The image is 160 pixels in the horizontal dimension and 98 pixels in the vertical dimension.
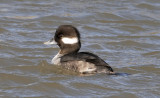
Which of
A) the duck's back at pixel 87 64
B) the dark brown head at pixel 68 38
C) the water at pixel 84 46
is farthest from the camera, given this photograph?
the dark brown head at pixel 68 38

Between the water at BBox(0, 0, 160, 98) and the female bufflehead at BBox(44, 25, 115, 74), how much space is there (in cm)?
13

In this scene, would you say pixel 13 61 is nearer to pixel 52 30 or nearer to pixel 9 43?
pixel 9 43

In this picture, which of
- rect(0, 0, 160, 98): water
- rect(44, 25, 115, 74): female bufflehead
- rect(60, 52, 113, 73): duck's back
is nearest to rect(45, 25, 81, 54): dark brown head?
rect(44, 25, 115, 74): female bufflehead

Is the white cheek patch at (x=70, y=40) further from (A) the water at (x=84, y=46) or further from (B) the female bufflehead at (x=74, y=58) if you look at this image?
(A) the water at (x=84, y=46)

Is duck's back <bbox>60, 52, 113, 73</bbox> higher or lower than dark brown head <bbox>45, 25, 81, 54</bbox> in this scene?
lower

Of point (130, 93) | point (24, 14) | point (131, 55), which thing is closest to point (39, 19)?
point (24, 14)

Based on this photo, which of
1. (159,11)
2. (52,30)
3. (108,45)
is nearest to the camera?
(108,45)

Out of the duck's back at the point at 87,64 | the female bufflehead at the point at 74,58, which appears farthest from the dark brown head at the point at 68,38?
the duck's back at the point at 87,64

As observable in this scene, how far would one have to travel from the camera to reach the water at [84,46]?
29.1 ft

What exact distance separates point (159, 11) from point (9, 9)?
175 inches

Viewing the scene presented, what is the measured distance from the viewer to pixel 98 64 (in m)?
9.42

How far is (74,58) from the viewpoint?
9594 mm

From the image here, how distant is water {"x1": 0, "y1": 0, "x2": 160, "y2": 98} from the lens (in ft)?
29.1

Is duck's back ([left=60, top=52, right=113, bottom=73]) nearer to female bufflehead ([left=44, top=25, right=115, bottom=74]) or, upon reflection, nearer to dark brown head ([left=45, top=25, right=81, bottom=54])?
female bufflehead ([left=44, top=25, right=115, bottom=74])
